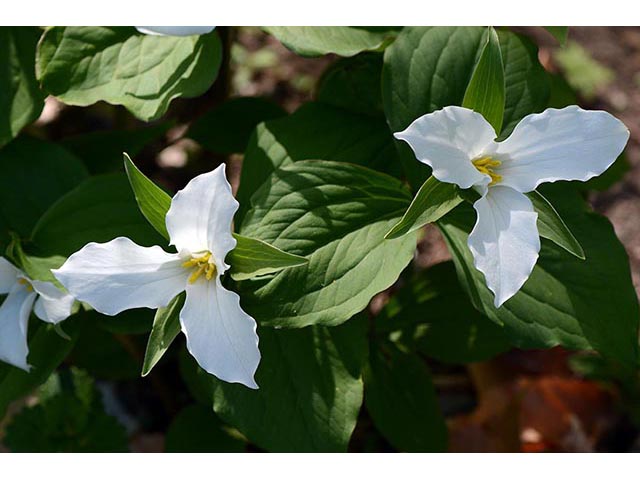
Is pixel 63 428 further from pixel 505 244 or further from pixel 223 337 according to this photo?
pixel 505 244

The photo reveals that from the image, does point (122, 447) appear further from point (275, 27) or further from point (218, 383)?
point (275, 27)

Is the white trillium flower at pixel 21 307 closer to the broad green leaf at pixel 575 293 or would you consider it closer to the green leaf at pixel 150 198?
the green leaf at pixel 150 198

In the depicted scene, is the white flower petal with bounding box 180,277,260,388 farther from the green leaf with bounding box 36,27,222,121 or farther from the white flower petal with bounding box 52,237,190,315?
the green leaf with bounding box 36,27,222,121

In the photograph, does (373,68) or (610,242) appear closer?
(610,242)

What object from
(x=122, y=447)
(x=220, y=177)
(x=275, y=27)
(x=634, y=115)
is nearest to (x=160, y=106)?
(x=275, y=27)

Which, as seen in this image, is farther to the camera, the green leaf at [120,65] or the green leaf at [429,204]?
the green leaf at [120,65]

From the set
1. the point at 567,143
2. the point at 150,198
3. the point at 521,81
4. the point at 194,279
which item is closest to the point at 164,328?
the point at 194,279

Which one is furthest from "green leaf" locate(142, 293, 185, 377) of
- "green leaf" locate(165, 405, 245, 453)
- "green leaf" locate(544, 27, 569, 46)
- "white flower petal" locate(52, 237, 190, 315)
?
"green leaf" locate(544, 27, 569, 46)

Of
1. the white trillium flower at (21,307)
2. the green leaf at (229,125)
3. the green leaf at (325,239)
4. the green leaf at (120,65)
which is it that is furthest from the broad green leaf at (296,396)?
the green leaf at (229,125)
